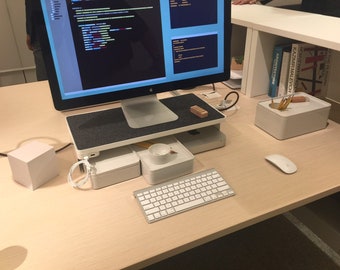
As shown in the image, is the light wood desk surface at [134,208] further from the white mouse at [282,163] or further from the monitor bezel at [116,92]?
the monitor bezel at [116,92]

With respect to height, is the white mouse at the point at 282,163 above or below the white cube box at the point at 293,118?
below

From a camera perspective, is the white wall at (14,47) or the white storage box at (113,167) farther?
the white wall at (14,47)

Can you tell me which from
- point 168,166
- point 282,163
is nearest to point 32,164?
point 168,166

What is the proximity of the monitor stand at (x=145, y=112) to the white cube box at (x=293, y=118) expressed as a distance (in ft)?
1.07

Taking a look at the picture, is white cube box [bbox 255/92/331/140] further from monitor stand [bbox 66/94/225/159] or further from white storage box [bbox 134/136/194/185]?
white storage box [bbox 134/136/194/185]

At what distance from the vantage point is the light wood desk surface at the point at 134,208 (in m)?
0.71

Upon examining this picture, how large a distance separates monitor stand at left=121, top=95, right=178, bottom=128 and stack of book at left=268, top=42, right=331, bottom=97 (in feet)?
1.85

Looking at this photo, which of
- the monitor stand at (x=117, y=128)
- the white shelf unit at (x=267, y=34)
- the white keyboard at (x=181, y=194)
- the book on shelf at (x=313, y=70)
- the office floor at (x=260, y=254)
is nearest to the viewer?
the white keyboard at (x=181, y=194)

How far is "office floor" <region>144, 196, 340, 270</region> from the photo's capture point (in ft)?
5.08

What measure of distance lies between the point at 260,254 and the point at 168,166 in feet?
3.20

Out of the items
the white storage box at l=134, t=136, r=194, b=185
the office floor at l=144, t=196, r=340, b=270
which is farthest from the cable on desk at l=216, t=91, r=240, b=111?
the office floor at l=144, t=196, r=340, b=270

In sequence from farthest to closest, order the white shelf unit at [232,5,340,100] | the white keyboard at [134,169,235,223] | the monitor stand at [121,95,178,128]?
the white shelf unit at [232,5,340,100], the monitor stand at [121,95,178,128], the white keyboard at [134,169,235,223]

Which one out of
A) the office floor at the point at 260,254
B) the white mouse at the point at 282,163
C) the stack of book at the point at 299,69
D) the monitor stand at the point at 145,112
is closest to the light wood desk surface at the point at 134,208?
the white mouse at the point at 282,163

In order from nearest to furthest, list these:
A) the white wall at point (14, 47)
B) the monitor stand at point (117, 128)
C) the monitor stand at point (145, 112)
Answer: the monitor stand at point (117, 128)
the monitor stand at point (145, 112)
the white wall at point (14, 47)
